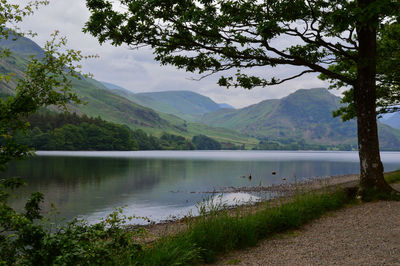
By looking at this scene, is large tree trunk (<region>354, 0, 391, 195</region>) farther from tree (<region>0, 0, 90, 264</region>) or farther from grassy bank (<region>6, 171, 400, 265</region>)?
tree (<region>0, 0, 90, 264</region>)

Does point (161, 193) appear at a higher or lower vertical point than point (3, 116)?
lower

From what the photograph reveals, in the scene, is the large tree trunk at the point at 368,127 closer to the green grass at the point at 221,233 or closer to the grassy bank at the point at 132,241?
the green grass at the point at 221,233

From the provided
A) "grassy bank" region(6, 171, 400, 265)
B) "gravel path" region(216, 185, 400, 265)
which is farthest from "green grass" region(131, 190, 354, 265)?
"gravel path" region(216, 185, 400, 265)

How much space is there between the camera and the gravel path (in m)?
8.34

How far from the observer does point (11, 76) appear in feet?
24.7

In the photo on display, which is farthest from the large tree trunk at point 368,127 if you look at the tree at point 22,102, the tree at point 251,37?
the tree at point 22,102

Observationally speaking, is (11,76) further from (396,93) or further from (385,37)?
(396,93)

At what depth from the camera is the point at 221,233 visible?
995 centimetres

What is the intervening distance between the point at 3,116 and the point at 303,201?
1254 centimetres

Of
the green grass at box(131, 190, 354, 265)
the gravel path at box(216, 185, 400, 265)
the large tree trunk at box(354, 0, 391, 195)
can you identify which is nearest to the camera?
the green grass at box(131, 190, 354, 265)

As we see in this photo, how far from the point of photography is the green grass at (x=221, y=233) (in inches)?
315

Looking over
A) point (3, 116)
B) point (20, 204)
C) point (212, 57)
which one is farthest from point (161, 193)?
point (3, 116)

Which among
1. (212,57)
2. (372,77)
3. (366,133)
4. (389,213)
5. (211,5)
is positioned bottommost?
(389,213)

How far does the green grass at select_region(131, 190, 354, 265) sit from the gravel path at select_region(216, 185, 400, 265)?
0.42 meters
